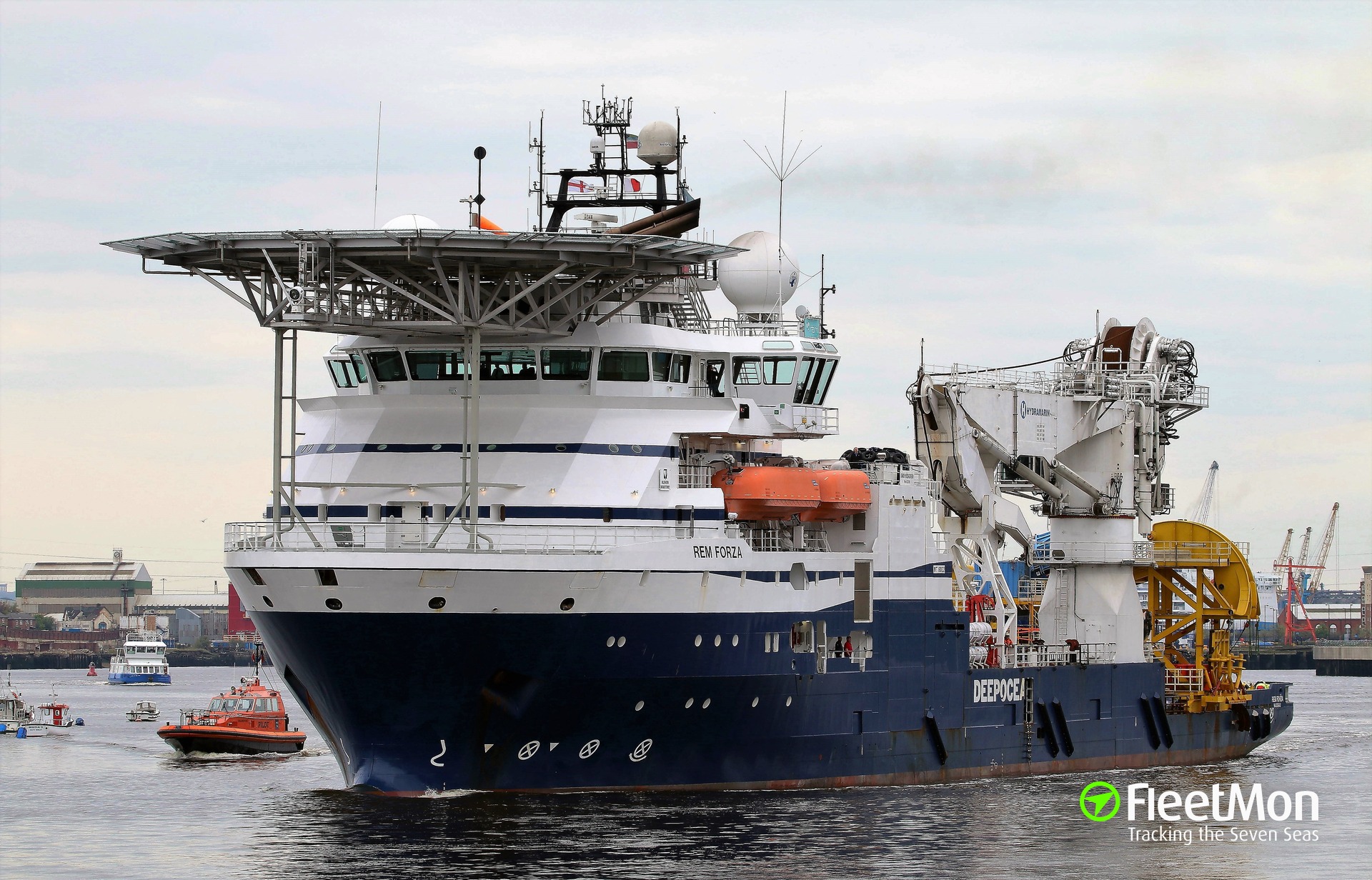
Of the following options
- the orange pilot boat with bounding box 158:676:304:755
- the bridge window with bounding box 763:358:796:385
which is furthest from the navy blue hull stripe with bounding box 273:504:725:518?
the orange pilot boat with bounding box 158:676:304:755

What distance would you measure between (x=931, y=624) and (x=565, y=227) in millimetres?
12237

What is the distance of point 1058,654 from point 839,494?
11706 millimetres

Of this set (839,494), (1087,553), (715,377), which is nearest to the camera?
(839,494)

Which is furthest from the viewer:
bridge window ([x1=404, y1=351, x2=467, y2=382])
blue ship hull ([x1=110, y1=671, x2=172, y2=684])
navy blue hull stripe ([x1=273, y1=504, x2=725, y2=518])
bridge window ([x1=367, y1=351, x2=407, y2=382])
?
blue ship hull ([x1=110, y1=671, x2=172, y2=684])

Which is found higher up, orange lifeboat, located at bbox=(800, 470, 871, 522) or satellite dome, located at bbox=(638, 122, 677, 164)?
satellite dome, located at bbox=(638, 122, 677, 164)

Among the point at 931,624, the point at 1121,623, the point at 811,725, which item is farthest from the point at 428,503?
the point at 1121,623

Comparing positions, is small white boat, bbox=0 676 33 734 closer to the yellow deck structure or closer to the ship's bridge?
the ship's bridge

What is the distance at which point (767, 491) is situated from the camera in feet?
132

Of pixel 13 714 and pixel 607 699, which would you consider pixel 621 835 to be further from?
pixel 13 714

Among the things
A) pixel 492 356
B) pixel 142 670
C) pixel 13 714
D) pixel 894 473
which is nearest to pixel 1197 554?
pixel 894 473

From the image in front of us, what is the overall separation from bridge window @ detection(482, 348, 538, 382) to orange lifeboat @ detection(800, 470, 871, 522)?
256 inches

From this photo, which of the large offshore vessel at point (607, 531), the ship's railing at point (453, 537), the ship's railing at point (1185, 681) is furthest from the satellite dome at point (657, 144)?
the ship's railing at point (1185, 681)

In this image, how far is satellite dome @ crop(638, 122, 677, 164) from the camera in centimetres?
4531

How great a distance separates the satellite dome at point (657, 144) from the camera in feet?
149
